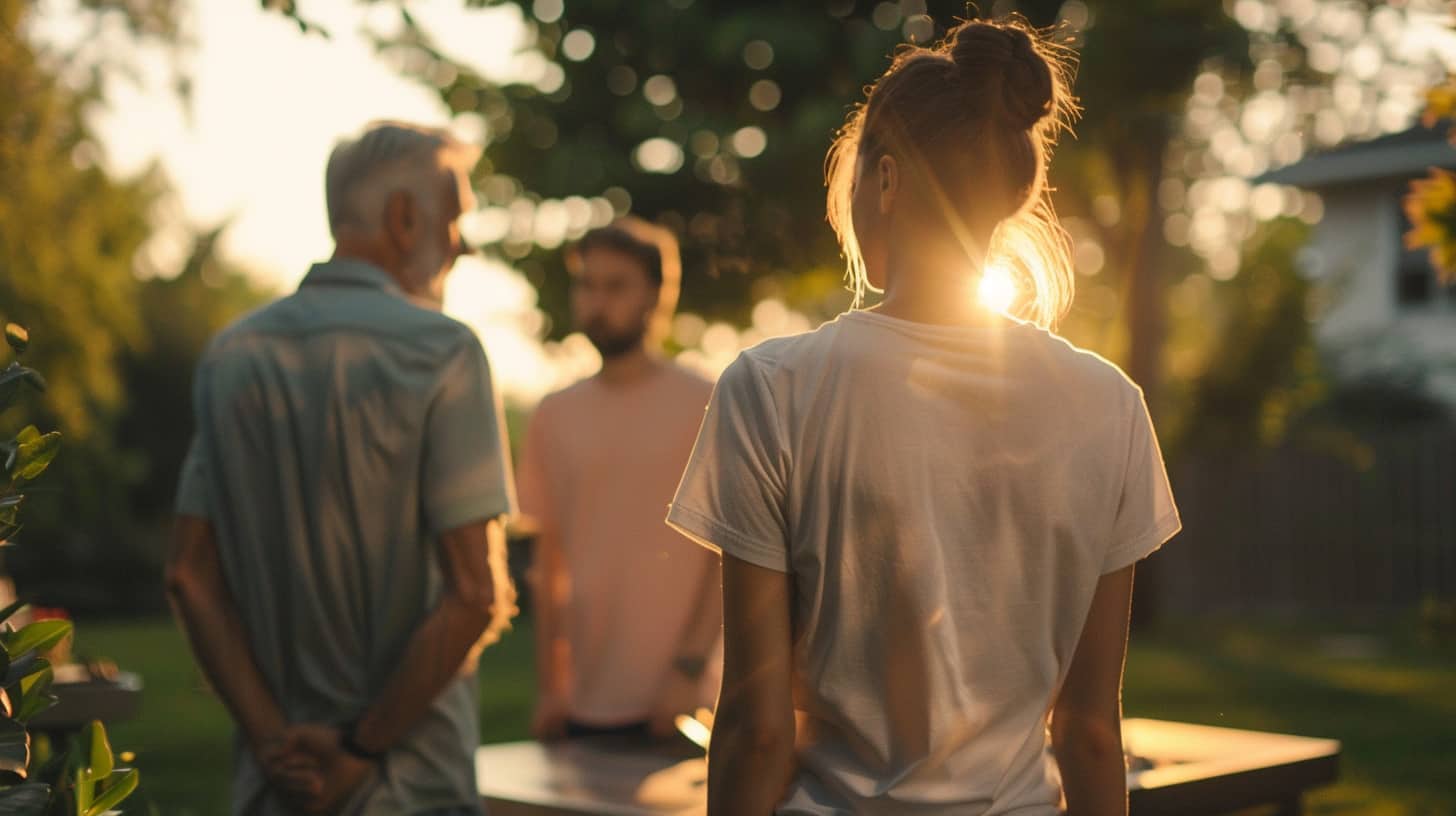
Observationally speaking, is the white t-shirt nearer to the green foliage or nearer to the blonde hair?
the blonde hair

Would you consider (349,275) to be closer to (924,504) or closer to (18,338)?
(18,338)

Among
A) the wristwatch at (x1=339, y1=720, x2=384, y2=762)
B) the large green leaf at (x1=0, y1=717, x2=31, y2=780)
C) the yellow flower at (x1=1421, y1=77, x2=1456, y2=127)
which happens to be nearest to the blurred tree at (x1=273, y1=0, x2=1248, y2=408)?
the yellow flower at (x1=1421, y1=77, x2=1456, y2=127)

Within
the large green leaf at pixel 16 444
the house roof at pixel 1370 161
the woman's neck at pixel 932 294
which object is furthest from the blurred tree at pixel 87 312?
the house roof at pixel 1370 161

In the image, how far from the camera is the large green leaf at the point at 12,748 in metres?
1.94

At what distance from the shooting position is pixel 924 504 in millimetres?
1883

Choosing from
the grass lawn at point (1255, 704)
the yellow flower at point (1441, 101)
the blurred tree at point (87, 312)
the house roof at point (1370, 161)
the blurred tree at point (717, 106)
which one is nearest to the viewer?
the yellow flower at point (1441, 101)

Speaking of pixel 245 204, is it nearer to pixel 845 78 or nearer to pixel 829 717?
pixel 845 78

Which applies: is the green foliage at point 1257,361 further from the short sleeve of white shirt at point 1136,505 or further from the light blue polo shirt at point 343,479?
the short sleeve of white shirt at point 1136,505

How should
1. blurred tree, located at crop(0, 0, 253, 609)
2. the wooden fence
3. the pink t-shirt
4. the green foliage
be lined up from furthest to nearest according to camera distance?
the wooden fence, the green foliage, blurred tree, located at crop(0, 0, 253, 609), the pink t-shirt

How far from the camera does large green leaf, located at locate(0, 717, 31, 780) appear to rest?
1.94m

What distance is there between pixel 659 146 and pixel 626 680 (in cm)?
1139

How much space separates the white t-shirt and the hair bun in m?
0.26

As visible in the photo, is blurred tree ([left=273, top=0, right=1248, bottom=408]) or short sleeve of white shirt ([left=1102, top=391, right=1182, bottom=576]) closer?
short sleeve of white shirt ([left=1102, top=391, right=1182, bottom=576])

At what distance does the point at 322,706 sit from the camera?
2805 mm
